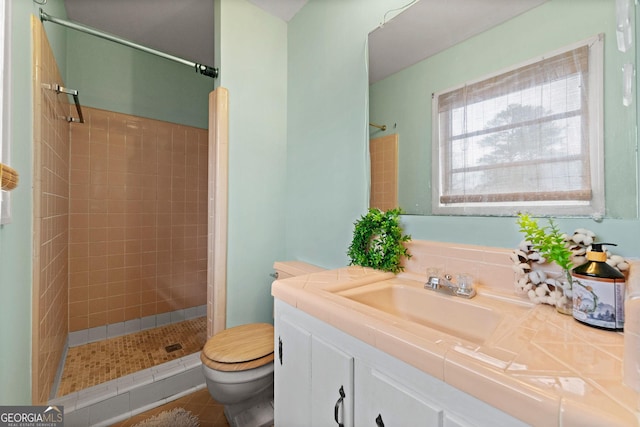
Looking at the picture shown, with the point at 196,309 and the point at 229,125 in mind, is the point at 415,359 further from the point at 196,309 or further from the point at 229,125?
the point at 196,309

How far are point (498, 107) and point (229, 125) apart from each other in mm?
1395

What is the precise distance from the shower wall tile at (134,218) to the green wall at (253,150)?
1255mm

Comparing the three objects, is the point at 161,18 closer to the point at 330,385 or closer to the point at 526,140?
the point at 526,140

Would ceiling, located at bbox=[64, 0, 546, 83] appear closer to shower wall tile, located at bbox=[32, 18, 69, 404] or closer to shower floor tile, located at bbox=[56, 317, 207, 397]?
shower wall tile, located at bbox=[32, 18, 69, 404]

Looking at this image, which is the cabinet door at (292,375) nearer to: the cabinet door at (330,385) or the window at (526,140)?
the cabinet door at (330,385)

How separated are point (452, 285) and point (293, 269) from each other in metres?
0.90

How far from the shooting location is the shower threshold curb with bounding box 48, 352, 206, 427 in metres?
1.36

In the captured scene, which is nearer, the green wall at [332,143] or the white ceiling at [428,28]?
the white ceiling at [428,28]

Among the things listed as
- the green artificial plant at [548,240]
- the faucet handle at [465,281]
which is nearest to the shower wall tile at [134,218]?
the faucet handle at [465,281]

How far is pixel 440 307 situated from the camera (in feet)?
3.01

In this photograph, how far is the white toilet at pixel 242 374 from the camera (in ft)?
3.95

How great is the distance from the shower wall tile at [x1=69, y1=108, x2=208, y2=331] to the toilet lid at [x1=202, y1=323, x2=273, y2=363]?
1.47 metres

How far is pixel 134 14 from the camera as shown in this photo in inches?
75.6

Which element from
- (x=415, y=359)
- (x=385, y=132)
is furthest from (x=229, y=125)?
(x=415, y=359)
